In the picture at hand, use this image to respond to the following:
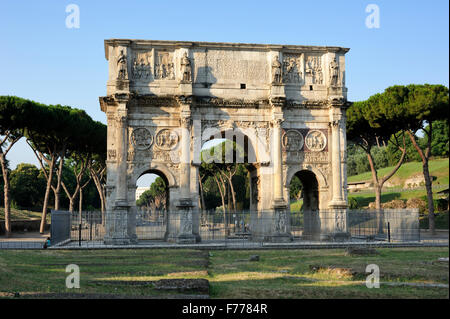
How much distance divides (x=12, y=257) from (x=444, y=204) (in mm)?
33317

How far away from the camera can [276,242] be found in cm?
2236

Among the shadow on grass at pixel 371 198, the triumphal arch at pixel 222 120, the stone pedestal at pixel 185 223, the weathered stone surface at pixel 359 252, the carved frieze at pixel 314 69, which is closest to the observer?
the weathered stone surface at pixel 359 252

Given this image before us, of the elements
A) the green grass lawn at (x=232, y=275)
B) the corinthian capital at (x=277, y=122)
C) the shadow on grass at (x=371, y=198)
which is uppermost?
the corinthian capital at (x=277, y=122)

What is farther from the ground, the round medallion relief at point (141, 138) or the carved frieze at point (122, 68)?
the carved frieze at point (122, 68)

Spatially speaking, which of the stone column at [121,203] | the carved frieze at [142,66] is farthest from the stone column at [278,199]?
the carved frieze at [142,66]

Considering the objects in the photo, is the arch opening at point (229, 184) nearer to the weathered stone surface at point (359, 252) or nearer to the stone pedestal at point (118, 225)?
the stone pedestal at point (118, 225)

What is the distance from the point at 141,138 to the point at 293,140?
A: 765cm

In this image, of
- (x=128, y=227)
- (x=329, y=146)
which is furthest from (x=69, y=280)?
(x=329, y=146)

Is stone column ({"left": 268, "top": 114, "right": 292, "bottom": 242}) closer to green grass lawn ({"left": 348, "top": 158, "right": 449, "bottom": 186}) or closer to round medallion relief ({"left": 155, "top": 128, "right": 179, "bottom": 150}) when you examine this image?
round medallion relief ({"left": 155, "top": 128, "right": 179, "bottom": 150})

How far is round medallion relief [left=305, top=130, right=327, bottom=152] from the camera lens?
24.2 metres

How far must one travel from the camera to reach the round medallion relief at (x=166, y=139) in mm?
23234

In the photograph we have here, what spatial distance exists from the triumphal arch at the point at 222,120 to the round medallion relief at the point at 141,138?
0.05 m

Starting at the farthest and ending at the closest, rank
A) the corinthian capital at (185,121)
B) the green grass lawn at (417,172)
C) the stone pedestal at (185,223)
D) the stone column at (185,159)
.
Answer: the green grass lawn at (417,172)
the corinthian capital at (185,121)
the stone column at (185,159)
the stone pedestal at (185,223)
